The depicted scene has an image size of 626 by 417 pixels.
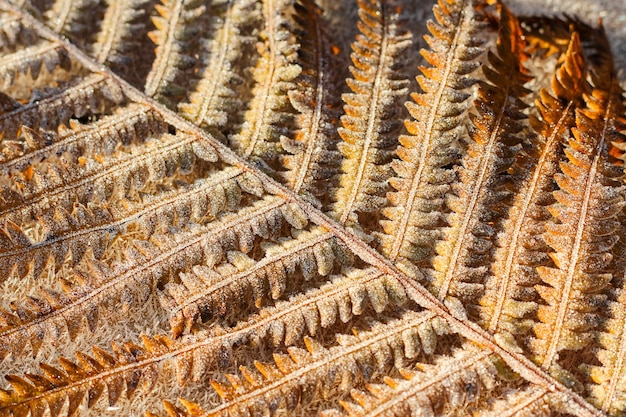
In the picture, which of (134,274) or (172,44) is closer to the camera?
(134,274)

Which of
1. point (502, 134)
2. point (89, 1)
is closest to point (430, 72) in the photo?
point (502, 134)

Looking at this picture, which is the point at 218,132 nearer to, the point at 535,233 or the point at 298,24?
the point at 298,24

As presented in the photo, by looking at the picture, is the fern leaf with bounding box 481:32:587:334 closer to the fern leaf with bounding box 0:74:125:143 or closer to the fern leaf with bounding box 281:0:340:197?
the fern leaf with bounding box 281:0:340:197

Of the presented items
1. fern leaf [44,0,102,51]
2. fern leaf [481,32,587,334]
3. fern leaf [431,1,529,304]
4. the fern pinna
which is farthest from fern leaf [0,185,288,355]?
fern leaf [44,0,102,51]

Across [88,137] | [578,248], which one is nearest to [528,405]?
[578,248]

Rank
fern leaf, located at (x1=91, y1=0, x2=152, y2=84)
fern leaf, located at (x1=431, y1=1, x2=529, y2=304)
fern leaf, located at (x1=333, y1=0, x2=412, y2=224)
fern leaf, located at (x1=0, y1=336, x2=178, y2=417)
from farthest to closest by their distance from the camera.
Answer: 1. fern leaf, located at (x1=91, y1=0, x2=152, y2=84)
2. fern leaf, located at (x1=333, y1=0, x2=412, y2=224)
3. fern leaf, located at (x1=431, y1=1, x2=529, y2=304)
4. fern leaf, located at (x1=0, y1=336, x2=178, y2=417)

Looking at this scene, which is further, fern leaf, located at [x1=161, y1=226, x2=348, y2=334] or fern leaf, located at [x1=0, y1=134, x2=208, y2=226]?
fern leaf, located at [x1=0, y1=134, x2=208, y2=226]

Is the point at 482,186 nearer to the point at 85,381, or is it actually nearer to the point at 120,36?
the point at 85,381
